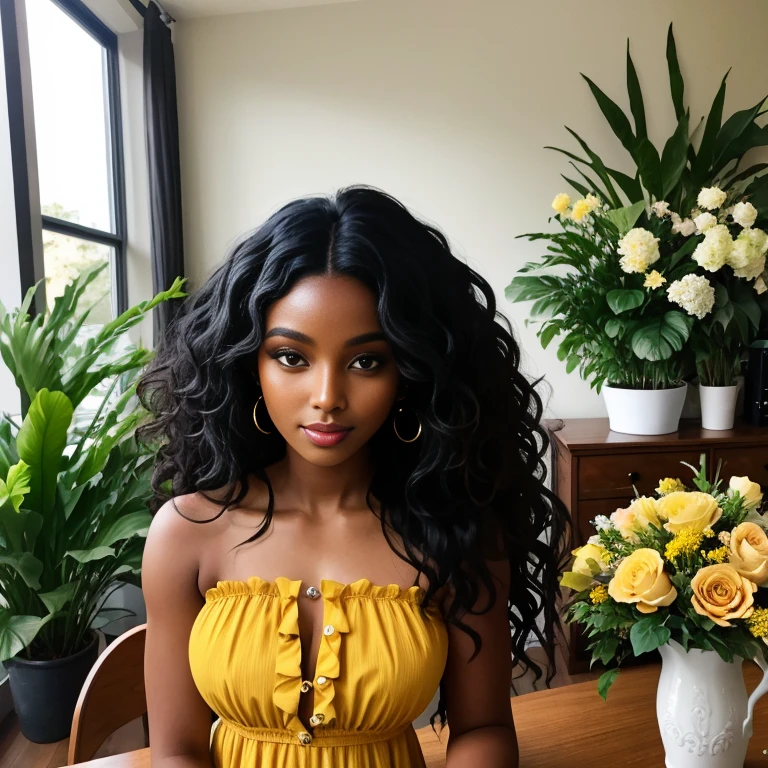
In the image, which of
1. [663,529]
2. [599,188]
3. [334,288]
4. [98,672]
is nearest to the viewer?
[334,288]

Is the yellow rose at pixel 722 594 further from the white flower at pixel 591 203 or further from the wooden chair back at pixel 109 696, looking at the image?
the white flower at pixel 591 203

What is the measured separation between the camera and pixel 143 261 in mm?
2795

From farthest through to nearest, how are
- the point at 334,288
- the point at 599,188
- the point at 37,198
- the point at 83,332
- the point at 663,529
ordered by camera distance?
the point at 599,188 → the point at 83,332 → the point at 37,198 → the point at 663,529 → the point at 334,288

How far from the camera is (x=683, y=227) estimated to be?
7.27 feet

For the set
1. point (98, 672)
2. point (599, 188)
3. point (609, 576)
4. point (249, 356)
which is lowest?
point (98, 672)

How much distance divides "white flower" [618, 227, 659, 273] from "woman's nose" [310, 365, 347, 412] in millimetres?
1731

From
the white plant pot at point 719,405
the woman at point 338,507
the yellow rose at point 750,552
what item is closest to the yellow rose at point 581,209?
the white plant pot at point 719,405

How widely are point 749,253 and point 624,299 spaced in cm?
43

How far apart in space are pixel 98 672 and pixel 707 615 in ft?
3.08

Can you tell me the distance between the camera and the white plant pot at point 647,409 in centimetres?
229

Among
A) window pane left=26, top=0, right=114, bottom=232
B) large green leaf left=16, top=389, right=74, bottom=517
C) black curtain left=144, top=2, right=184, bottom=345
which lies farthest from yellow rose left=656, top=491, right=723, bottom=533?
window pane left=26, top=0, right=114, bottom=232

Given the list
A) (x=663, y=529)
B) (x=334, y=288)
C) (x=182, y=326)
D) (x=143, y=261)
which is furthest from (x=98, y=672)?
(x=143, y=261)

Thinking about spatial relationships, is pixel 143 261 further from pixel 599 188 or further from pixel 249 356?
pixel 249 356

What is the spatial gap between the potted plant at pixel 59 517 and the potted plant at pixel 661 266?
147 cm
